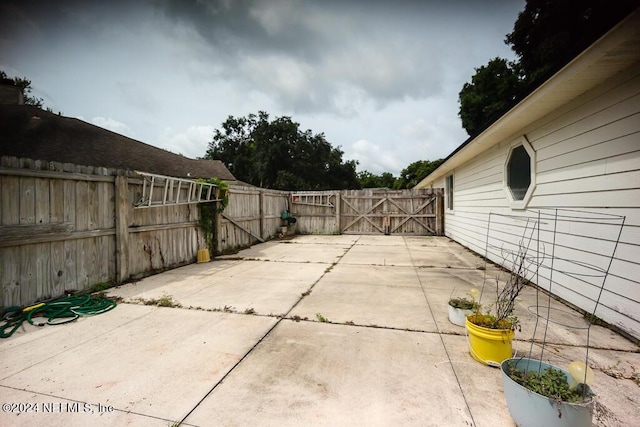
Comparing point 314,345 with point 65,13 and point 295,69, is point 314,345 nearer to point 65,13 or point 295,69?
point 65,13

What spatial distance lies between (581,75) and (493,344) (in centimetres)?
300

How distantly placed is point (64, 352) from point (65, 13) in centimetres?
602

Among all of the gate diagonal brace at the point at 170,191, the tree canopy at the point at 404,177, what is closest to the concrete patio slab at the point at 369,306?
the gate diagonal brace at the point at 170,191

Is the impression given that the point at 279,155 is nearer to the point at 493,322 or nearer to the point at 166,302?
the point at 166,302

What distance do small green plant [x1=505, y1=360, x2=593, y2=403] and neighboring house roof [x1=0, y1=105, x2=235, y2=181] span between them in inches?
549

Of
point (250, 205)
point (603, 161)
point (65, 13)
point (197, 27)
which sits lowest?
point (250, 205)

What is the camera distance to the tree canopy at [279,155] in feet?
93.6

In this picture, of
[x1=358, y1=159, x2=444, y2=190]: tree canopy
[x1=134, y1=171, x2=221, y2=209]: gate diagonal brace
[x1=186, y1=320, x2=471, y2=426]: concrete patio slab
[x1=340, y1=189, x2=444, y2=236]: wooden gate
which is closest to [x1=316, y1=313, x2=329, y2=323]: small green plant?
[x1=186, y1=320, x2=471, y2=426]: concrete patio slab

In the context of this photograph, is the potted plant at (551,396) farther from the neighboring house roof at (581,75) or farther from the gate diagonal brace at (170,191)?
the gate diagonal brace at (170,191)

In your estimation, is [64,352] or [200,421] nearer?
[200,421]

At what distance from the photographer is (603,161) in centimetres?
284

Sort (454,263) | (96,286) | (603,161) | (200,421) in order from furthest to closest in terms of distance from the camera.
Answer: (454,263) < (96,286) < (603,161) < (200,421)

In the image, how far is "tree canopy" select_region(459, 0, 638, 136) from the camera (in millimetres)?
11352

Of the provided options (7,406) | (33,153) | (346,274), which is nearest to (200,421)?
(7,406)
